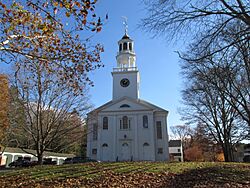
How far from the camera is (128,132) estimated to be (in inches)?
1364

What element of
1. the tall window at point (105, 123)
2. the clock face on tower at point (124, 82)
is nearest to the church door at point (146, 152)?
the tall window at point (105, 123)

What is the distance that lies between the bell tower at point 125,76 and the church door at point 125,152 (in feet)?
27.8

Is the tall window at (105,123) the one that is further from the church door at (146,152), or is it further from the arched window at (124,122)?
the church door at (146,152)

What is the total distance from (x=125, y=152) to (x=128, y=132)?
296cm

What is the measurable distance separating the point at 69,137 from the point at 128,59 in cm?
2080

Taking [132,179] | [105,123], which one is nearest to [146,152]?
[105,123]

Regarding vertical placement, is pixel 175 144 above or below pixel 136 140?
above

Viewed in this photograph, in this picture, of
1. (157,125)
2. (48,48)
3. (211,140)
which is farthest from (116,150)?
(48,48)

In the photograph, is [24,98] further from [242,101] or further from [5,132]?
[242,101]

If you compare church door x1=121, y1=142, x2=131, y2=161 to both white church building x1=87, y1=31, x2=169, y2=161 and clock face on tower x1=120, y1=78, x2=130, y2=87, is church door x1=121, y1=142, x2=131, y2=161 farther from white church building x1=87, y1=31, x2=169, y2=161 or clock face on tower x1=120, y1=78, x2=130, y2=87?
clock face on tower x1=120, y1=78, x2=130, y2=87

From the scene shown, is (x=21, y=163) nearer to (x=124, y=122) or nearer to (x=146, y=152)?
(x=124, y=122)

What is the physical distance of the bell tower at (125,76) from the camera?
38938 millimetres

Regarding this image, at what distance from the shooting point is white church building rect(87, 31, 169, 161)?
33531mm

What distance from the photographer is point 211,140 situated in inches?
1203
